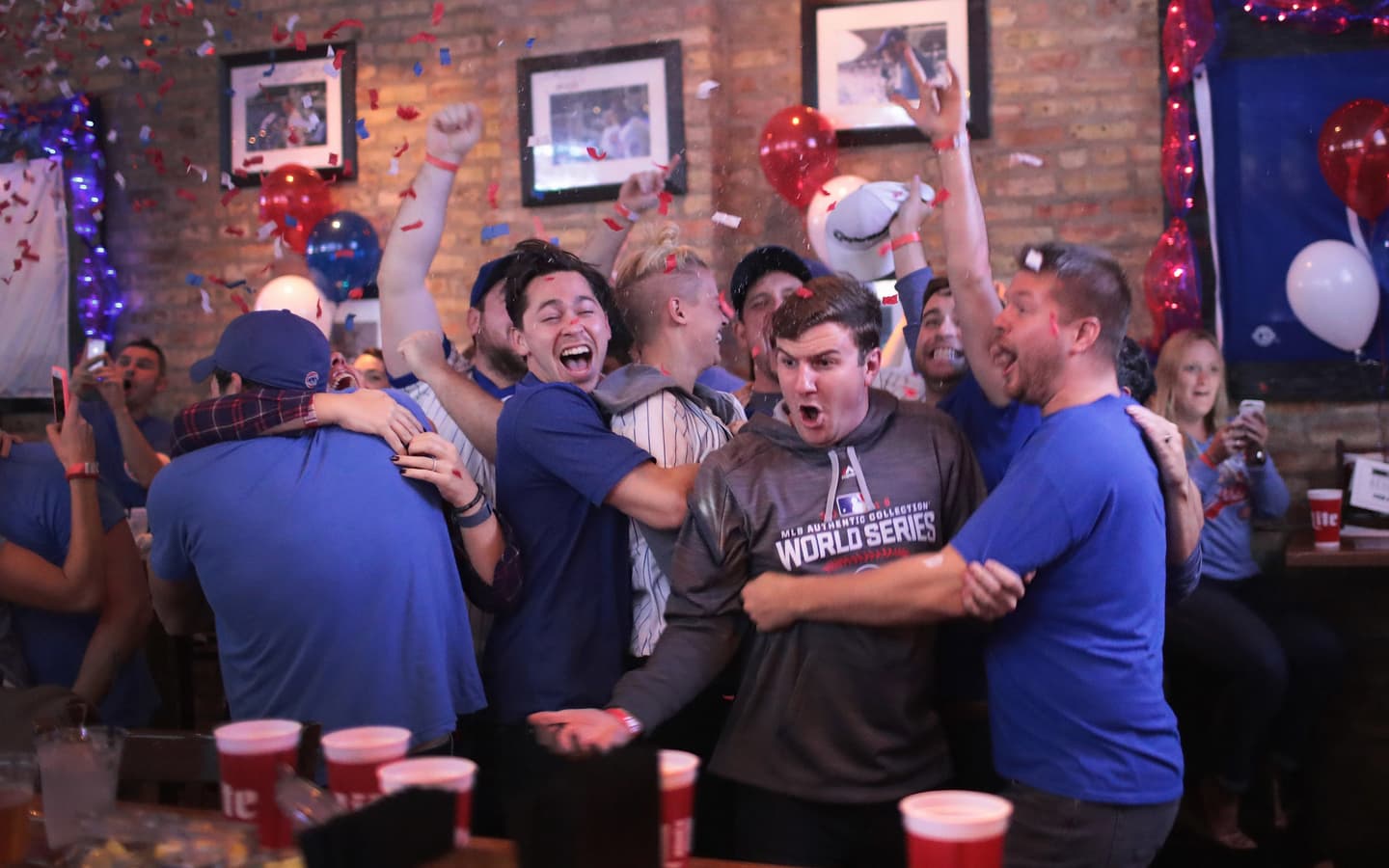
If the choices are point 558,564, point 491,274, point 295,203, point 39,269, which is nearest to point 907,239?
point 491,274

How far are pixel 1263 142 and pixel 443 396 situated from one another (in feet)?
10.5

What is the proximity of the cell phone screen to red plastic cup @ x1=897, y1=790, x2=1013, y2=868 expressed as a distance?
7.88ft

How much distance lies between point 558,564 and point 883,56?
300 cm

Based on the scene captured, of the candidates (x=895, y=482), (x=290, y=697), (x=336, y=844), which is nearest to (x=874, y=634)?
(x=895, y=482)

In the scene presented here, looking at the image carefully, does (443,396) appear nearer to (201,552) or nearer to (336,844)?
(201,552)

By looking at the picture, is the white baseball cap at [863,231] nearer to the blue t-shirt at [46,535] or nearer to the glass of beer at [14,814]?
the blue t-shirt at [46,535]

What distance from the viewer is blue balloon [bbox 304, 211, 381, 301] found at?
4.79 meters

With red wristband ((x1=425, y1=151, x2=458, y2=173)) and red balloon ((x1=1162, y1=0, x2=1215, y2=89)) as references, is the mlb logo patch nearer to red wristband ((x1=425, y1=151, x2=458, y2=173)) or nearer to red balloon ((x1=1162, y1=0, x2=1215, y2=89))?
red wristband ((x1=425, y1=151, x2=458, y2=173))

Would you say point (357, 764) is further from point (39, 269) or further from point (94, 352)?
point (39, 269)

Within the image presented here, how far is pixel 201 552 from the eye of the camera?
2.10 meters

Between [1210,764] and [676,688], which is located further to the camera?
[1210,764]

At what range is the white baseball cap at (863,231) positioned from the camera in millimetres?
3764

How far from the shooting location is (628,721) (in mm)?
1756

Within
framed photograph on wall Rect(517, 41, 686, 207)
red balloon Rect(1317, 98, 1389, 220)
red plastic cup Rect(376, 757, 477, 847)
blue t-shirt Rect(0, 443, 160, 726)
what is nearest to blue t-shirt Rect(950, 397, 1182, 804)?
red plastic cup Rect(376, 757, 477, 847)
